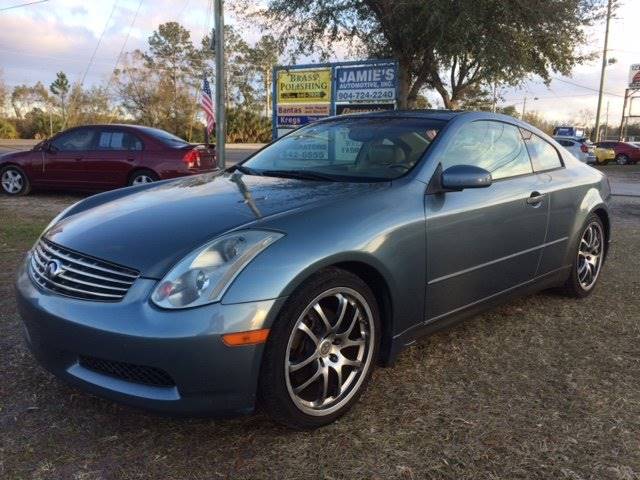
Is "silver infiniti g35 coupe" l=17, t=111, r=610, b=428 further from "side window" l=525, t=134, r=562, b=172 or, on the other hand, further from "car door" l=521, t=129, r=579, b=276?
"side window" l=525, t=134, r=562, b=172

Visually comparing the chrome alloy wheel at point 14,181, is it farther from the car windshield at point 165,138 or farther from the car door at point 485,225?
the car door at point 485,225

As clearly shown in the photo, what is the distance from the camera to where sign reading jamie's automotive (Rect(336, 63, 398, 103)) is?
11992mm

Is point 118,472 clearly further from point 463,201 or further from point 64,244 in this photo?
point 463,201

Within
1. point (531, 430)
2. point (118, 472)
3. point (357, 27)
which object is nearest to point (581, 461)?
point (531, 430)

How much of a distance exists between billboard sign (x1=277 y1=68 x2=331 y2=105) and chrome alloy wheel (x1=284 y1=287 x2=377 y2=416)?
1051 centimetres

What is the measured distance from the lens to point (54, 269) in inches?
103

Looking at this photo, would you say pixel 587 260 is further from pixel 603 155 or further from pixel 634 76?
pixel 634 76

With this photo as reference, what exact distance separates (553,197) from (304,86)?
384 inches

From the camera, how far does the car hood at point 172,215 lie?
8.07ft

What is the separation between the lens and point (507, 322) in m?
4.09

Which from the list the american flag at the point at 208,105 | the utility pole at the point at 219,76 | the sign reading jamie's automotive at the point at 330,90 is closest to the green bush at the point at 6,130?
the american flag at the point at 208,105

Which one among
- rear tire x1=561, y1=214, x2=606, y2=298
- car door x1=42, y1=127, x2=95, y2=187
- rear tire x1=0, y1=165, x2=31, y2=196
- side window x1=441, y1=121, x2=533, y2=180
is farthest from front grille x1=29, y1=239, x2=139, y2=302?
rear tire x1=0, y1=165, x2=31, y2=196

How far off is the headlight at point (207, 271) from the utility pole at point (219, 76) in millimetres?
11029

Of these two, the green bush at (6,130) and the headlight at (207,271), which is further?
the green bush at (6,130)
